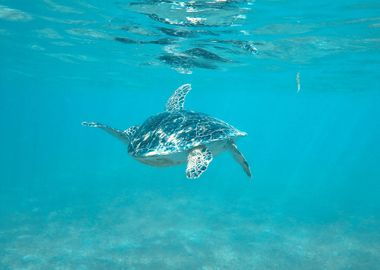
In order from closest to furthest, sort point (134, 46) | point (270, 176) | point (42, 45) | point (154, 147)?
point (154, 147)
point (134, 46)
point (42, 45)
point (270, 176)

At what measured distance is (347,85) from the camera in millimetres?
40344

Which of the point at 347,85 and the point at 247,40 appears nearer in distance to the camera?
the point at 247,40

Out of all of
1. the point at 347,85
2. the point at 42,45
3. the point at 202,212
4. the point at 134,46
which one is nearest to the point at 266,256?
the point at 202,212

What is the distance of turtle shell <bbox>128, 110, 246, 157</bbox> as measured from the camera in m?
8.35

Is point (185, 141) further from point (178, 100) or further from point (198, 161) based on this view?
point (178, 100)

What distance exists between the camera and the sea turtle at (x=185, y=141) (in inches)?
324

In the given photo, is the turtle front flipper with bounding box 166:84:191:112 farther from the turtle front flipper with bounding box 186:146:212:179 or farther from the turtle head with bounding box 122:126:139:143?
the turtle front flipper with bounding box 186:146:212:179

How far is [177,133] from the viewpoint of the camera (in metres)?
8.90

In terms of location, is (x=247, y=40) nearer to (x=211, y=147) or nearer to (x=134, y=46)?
(x=134, y=46)

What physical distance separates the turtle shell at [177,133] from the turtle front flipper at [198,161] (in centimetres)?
25

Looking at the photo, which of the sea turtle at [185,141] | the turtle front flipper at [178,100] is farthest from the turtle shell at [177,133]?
the turtle front flipper at [178,100]

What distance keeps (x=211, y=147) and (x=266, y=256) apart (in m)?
8.12

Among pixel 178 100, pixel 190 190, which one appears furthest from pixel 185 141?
pixel 190 190

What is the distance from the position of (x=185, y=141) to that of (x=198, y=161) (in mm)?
745
